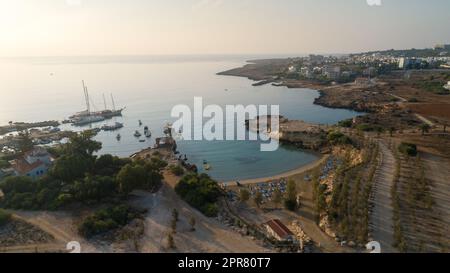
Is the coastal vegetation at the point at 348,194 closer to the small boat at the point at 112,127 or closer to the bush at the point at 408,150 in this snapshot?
the bush at the point at 408,150

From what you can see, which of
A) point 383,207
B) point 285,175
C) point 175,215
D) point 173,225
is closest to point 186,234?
point 173,225

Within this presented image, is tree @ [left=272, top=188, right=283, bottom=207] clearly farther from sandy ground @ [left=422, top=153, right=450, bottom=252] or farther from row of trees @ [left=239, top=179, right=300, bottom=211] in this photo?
sandy ground @ [left=422, top=153, right=450, bottom=252]

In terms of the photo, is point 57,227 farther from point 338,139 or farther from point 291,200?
point 338,139

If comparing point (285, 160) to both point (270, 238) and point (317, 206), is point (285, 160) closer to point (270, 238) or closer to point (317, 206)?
point (317, 206)

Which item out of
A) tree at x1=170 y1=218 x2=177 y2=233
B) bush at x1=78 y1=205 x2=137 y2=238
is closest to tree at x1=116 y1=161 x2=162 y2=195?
bush at x1=78 y1=205 x2=137 y2=238

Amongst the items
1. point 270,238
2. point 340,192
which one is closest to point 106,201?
point 270,238

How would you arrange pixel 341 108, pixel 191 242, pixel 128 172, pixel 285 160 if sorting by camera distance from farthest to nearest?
pixel 341 108, pixel 285 160, pixel 128 172, pixel 191 242
